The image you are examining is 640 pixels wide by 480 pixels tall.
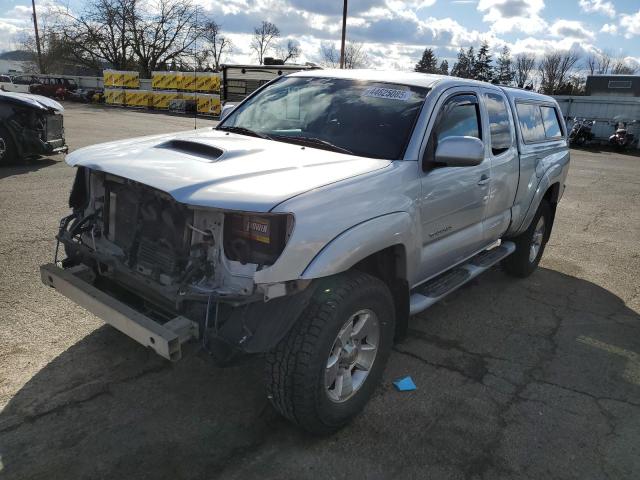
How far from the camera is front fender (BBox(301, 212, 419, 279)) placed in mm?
2504

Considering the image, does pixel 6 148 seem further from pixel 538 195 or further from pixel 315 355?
pixel 315 355

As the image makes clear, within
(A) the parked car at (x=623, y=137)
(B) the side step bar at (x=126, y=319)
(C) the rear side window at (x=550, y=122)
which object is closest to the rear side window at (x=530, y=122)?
(C) the rear side window at (x=550, y=122)

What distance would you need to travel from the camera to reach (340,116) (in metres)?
3.64

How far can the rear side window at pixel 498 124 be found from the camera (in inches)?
171

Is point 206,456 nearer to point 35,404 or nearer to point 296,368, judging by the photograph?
point 296,368

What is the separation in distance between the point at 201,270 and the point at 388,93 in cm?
195

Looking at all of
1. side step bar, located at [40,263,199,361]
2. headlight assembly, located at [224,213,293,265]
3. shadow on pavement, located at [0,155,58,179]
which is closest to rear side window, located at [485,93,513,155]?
headlight assembly, located at [224,213,293,265]

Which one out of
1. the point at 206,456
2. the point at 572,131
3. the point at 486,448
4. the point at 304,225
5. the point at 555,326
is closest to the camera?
the point at 304,225

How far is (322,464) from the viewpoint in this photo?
105 inches

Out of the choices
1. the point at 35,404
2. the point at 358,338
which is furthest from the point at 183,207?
the point at 35,404

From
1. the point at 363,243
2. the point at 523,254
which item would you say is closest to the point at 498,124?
the point at 523,254

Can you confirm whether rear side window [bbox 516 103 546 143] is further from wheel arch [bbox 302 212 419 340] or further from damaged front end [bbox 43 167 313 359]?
damaged front end [bbox 43 167 313 359]

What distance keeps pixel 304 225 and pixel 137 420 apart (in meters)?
1.51

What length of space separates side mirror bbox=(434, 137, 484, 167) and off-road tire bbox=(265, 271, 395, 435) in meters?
0.97
